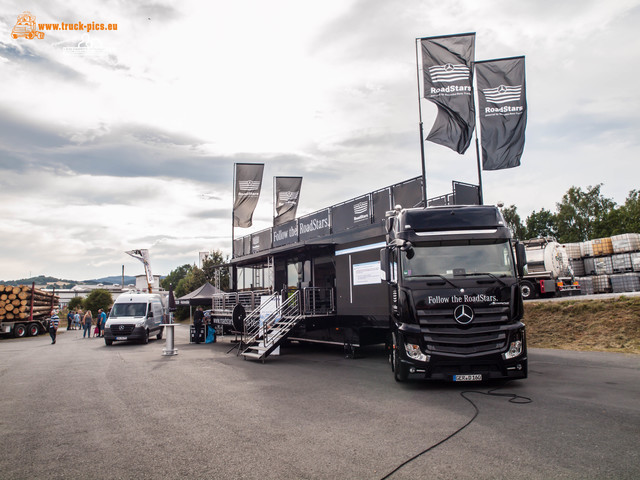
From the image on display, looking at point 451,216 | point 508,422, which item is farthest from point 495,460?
point 451,216

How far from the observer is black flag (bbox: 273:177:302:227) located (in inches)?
840

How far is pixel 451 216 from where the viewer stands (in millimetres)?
8453

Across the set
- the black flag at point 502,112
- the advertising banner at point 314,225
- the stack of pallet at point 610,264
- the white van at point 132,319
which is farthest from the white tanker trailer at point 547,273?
the white van at point 132,319

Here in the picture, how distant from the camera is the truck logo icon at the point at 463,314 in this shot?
7.64m

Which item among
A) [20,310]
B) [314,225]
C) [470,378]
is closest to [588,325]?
[470,378]

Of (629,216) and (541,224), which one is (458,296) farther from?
(541,224)

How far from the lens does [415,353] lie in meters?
7.80

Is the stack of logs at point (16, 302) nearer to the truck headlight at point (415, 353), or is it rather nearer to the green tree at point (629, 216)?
the truck headlight at point (415, 353)

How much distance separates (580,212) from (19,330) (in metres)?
56.7

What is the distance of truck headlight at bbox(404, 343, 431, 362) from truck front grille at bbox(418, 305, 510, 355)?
0.50 ft

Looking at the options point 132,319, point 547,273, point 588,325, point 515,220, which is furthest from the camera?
point 515,220

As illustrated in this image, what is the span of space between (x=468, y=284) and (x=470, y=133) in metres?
6.98

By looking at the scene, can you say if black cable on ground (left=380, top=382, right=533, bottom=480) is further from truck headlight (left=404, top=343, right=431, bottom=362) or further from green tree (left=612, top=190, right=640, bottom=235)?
green tree (left=612, top=190, right=640, bottom=235)

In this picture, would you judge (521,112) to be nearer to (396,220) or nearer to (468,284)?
(396,220)
